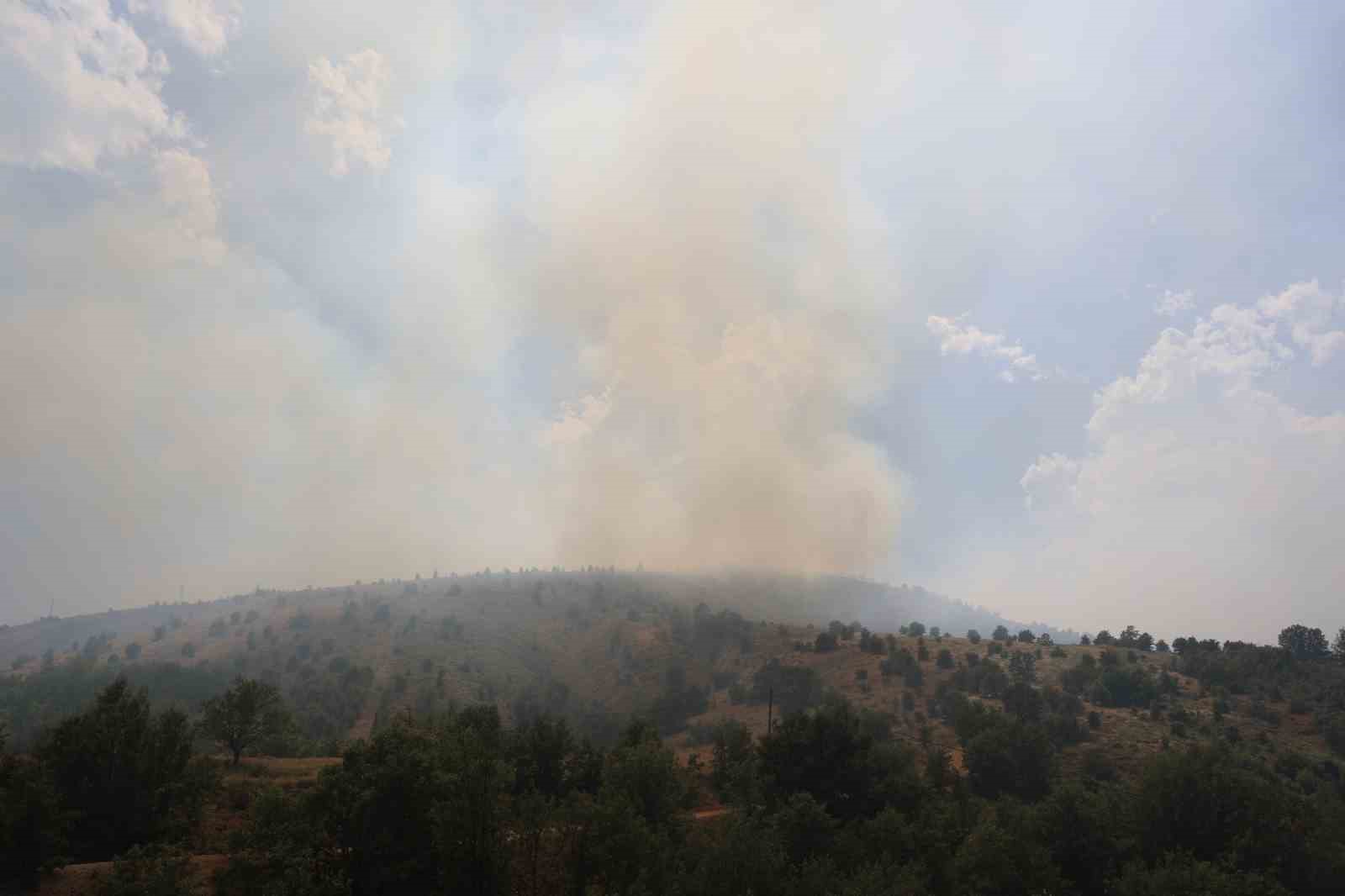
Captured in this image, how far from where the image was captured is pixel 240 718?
64750mm

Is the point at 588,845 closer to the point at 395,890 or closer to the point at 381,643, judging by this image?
the point at 395,890

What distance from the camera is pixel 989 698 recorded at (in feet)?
320

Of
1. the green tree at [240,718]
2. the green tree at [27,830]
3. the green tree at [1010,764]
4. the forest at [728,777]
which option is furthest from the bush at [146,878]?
the green tree at [1010,764]

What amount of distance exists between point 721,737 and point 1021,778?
93.1 feet

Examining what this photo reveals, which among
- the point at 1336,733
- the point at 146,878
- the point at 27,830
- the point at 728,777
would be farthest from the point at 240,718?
the point at 1336,733

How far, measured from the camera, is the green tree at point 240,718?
64438 mm

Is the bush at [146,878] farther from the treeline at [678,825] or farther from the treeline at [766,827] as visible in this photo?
the treeline at [766,827]

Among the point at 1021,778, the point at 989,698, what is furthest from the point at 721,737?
the point at 989,698

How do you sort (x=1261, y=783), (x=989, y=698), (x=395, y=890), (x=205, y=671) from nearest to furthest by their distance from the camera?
(x=395, y=890) → (x=1261, y=783) → (x=989, y=698) → (x=205, y=671)

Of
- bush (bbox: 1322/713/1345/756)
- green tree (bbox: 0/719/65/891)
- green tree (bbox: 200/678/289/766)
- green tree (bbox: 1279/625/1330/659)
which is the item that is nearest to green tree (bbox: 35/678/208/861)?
green tree (bbox: 0/719/65/891)

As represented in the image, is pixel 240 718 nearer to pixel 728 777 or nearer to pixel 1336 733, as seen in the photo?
pixel 728 777

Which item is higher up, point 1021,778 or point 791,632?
point 791,632

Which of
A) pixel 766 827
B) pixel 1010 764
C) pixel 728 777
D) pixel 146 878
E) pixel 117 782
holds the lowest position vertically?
pixel 728 777

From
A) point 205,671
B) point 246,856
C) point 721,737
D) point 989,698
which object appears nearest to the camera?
point 246,856
